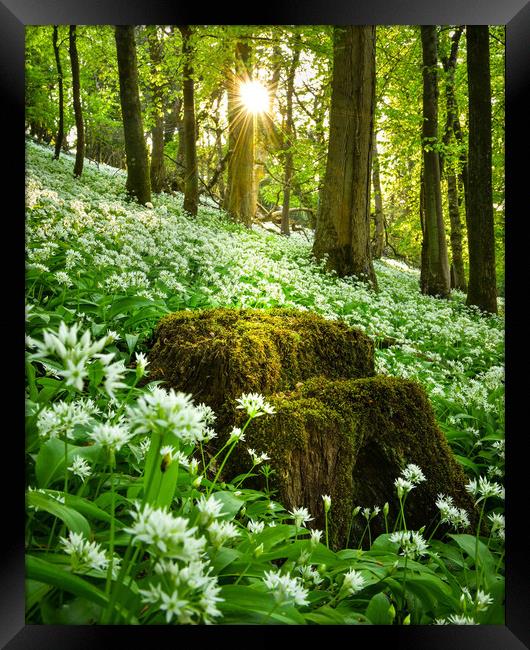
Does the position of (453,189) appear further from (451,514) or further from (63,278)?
(63,278)

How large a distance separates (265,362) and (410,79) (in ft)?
11.2

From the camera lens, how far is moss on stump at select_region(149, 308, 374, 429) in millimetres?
2250

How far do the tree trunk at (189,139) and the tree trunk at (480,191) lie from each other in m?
1.63

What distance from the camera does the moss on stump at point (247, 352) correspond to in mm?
2250

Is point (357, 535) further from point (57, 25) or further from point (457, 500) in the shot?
point (57, 25)

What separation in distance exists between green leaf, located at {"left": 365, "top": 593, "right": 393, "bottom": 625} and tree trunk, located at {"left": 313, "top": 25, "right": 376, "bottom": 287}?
125 inches

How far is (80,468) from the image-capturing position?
138 cm

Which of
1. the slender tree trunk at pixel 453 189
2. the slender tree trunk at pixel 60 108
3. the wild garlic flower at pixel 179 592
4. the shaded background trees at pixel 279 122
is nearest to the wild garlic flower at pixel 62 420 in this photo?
the wild garlic flower at pixel 179 592

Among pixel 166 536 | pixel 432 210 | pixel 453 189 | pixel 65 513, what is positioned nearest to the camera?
pixel 166 536

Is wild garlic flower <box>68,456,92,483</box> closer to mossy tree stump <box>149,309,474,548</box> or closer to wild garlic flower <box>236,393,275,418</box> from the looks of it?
wild garlic flower <box>236,393,275,418</box>

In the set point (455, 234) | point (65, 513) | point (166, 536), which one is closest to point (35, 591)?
point (65, 513)

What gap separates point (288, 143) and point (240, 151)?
0.40m
